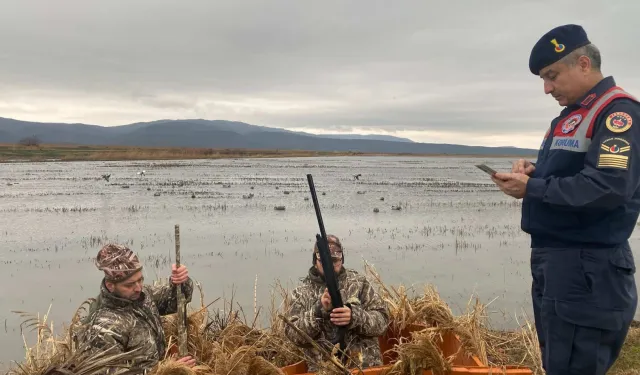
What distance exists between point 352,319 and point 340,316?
0.48 feet

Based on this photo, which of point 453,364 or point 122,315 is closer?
point 122,315

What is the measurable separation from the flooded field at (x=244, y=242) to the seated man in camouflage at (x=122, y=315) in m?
3.05

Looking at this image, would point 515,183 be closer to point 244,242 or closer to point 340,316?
point 340,316

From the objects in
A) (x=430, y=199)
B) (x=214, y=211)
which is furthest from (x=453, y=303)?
(x=430, y=199)

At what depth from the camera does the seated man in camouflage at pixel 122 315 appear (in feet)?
11.6

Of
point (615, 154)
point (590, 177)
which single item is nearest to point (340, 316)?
point (590, 177)

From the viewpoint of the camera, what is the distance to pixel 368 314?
4.09 metres

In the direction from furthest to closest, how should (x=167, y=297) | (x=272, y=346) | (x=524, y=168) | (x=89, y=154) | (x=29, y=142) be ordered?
(x=29, y=142)
(x=89, y=154)
(x=272, y=346)
(x=167, y=297)
(x=524, y=168)

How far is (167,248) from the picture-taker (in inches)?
437

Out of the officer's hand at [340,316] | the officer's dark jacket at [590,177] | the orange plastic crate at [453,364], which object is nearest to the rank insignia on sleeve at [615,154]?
the officer's dark jacket at [590,177]

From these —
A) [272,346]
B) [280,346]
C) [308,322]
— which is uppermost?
[308,322]

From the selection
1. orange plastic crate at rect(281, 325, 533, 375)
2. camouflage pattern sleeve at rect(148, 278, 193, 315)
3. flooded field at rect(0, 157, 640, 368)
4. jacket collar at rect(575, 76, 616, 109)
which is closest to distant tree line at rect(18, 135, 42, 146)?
flooded field at rect(0, 157, 640, 368)

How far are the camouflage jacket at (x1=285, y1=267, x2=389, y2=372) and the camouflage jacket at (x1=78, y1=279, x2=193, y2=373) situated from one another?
40.6 inches

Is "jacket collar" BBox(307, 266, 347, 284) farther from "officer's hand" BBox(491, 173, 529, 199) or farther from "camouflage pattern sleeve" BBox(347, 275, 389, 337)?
"officer's hand" BBox(491, 173, 529, 199)
